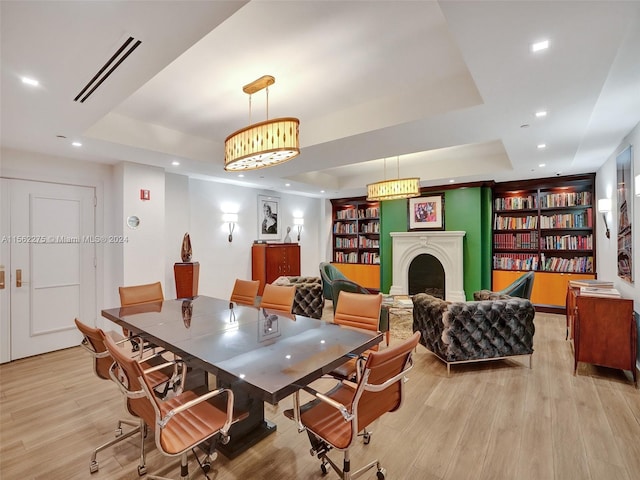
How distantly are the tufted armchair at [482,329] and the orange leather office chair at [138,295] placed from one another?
3.18m

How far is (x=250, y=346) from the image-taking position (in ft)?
6.72

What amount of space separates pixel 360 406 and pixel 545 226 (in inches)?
243

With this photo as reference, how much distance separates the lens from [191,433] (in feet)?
5.37

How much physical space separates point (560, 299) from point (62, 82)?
754cm

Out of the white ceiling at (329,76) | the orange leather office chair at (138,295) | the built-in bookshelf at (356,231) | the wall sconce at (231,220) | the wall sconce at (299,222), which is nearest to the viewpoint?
the white ceiling at (329,76)

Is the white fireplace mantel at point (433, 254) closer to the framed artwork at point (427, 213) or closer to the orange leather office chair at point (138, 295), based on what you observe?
the framed artwork at point (427, 213)

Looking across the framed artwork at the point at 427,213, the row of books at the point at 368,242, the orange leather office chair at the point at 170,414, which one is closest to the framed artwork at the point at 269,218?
the row of books at the point at 368,242

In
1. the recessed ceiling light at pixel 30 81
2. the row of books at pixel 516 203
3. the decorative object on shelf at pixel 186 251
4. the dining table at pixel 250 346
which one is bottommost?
the dining table at pixel 250 346

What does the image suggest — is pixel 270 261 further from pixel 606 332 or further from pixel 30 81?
pixel 606 332

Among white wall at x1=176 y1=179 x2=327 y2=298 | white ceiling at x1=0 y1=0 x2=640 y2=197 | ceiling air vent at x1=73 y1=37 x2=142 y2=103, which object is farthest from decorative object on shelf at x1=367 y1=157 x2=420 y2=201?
ceiling air vent at x1=73 y1=37 x2=142 y2=103

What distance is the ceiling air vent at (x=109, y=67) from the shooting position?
68.9 inches

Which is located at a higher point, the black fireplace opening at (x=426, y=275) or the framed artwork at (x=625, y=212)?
the framed artwork at (x=625, y=212)

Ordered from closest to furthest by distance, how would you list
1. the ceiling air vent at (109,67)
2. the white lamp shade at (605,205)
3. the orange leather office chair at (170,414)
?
1. the orange leather office chair at (170,414)
2. the ceiling air vent at (109,67)
3. the white lamp shade at (605,205)

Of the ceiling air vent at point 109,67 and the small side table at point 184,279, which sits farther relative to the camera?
the small side table at point 184,279
